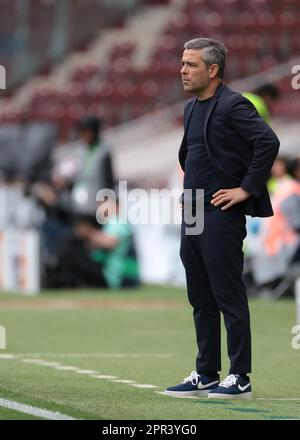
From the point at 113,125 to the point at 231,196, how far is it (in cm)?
2117

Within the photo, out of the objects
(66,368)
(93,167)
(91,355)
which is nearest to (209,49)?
(66,368)

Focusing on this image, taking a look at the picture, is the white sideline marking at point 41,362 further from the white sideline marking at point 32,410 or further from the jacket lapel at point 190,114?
the white sideline marking at point 32,410

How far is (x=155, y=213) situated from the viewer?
20.0 metres

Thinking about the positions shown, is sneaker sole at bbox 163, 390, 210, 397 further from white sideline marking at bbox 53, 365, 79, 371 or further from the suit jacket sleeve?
white sideline marking at bbox 53, 365, 79, 371

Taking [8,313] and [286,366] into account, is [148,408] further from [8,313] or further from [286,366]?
[8,313]

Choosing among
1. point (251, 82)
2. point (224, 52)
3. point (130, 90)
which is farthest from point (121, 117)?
point (224, 52)

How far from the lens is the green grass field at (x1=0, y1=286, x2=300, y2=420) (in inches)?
283

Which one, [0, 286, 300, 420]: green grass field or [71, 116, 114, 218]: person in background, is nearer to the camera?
[0, 286, 300, 420]: green grass field

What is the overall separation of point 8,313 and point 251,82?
10.9 m

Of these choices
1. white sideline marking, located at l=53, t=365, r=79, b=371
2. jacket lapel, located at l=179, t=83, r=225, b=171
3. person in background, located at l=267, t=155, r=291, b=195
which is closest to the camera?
jacket lapel, located at l=179, t=83, r=225, b=171

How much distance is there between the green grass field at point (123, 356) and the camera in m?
7.20

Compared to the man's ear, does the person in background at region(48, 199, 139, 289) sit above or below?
below

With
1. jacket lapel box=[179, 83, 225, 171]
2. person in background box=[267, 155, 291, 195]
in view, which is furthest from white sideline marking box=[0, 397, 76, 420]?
person in background box=[267, 155, 291, 195]

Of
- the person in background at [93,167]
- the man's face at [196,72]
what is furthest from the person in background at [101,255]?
the man's face at [196,72]
